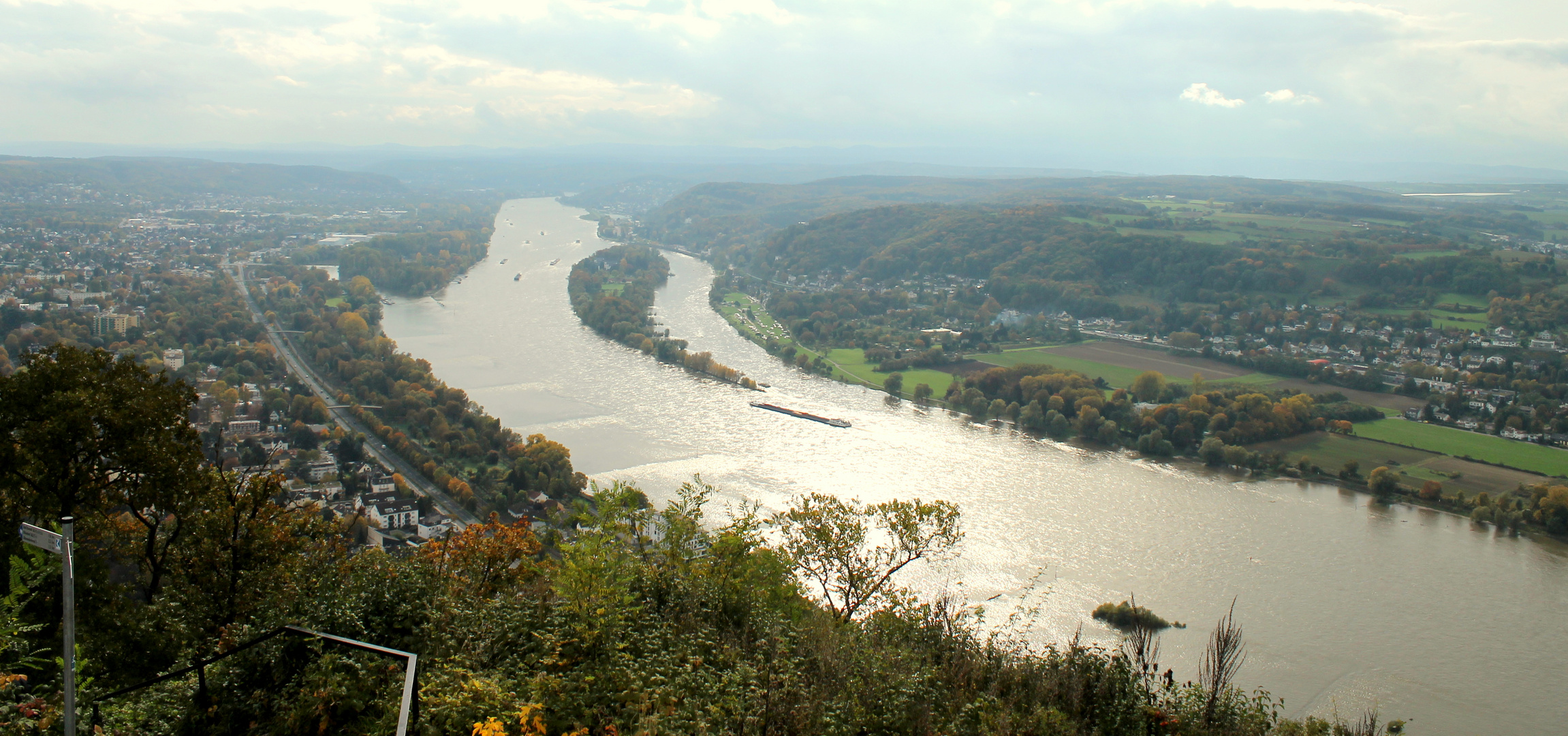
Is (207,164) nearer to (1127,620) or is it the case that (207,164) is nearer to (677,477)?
(677,477)

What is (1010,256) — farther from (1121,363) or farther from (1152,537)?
(1152,537)

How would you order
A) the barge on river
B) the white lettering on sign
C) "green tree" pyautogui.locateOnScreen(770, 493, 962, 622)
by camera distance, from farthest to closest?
1. the barge on river
2. "green tree" pyautogui.locateOnScreen(770, 493, 962, 622)
3. the white lettering on sign

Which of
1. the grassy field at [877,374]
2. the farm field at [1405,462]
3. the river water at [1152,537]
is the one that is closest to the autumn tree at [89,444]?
the river water at [1152,537]

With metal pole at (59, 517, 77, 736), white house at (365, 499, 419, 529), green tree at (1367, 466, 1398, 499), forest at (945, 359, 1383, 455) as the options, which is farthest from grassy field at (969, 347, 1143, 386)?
metal pole at (59, 517, 77, 736)

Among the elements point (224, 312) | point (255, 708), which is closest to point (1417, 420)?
point (255, 708)

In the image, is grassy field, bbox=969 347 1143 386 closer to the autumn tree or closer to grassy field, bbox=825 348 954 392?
grassy field, bbox=825 348 954 392

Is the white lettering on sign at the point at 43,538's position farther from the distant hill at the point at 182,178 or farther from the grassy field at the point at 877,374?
the distant hill at the point at 182,178
